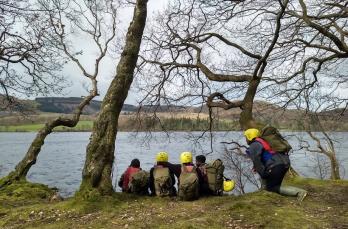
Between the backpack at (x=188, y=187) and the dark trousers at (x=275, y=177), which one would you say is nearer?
the dark trousers at (x=275, y=177)

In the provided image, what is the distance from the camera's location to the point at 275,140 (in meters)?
8.60

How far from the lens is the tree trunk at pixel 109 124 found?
8609 millimetres

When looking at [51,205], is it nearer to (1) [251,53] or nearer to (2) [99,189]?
(2) [99,189]

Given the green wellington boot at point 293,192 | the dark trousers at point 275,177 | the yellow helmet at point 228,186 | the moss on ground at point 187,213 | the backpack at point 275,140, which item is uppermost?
the backpack at point 275,140

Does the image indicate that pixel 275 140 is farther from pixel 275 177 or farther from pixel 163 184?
pixel 163 184

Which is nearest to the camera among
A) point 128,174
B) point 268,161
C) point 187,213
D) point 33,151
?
point 187,213

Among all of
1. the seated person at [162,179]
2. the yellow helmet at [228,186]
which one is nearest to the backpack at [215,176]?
the yellow helmet at [228,186]

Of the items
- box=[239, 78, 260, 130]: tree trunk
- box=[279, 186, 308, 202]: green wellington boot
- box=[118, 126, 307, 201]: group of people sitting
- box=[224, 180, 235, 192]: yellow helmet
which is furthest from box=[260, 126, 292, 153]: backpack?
box=[239, 78, 260, 130]: tree trunk

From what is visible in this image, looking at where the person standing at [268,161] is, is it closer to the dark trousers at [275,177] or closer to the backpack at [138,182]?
the dark trousers at [275,177]

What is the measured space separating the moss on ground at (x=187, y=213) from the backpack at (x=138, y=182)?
575 millimetres

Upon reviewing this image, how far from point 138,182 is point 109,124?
1.68m

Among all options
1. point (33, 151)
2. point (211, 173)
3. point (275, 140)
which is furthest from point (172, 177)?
point (33, 151)

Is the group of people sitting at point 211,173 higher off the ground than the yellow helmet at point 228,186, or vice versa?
the group of people sitting at point 211,173

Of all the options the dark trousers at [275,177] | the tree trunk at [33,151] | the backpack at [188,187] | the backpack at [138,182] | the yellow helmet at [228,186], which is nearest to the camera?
the dark trousers at [275,177]
